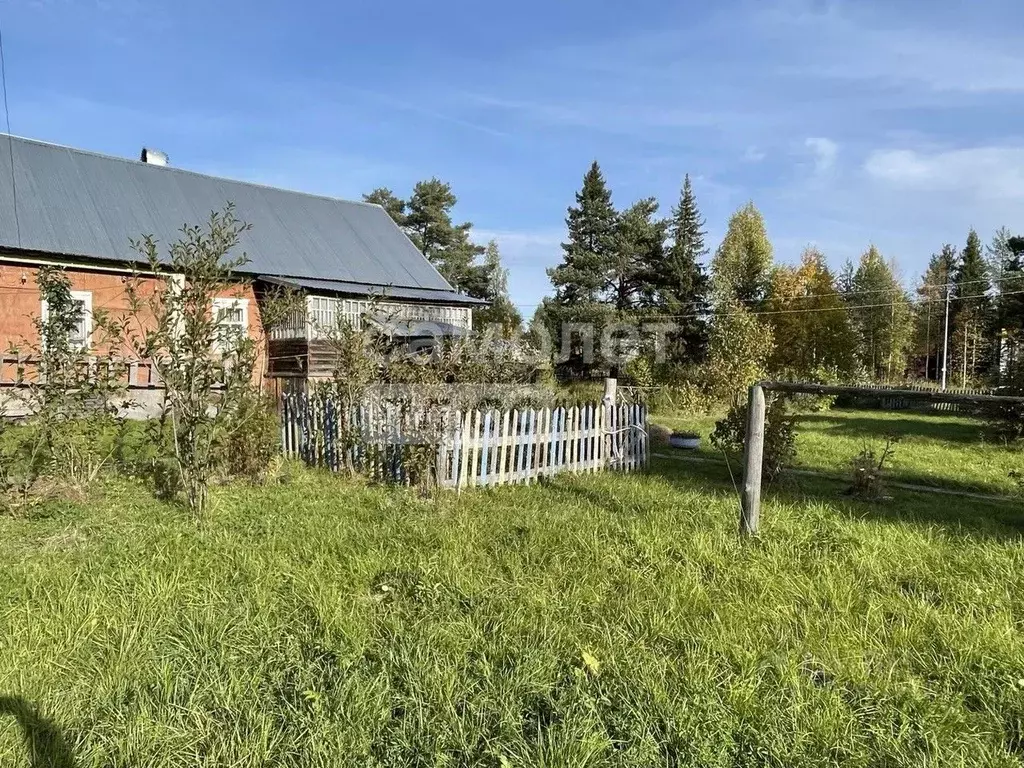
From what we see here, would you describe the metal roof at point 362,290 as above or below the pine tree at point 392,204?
below

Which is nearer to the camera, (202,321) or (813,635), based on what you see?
(813,635)

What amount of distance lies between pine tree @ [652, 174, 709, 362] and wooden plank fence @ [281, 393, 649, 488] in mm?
24025

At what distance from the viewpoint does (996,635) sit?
3.30 meters

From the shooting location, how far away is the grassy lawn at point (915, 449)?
29.3ft

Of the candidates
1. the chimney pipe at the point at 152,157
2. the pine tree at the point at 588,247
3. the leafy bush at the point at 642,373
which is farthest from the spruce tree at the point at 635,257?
the chimney pipe at the point at 152,157

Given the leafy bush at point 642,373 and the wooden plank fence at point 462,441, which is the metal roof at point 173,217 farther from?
the wooden plank fence at point 462,441

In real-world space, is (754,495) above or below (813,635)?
above

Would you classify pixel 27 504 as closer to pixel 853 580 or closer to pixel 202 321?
pixel 202 321

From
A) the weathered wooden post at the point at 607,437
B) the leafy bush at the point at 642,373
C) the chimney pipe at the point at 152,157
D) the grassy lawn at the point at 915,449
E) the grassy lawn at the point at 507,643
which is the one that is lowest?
the grassy lawn at the point at 915,449

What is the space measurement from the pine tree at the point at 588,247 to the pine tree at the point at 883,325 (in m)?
15.4

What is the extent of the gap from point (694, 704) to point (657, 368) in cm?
2424

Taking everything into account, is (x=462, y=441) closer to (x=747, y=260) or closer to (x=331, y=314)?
(x=331, y=314)

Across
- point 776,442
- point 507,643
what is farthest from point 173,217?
point 507,643

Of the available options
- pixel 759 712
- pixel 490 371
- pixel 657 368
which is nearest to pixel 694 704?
pixel 759 712
